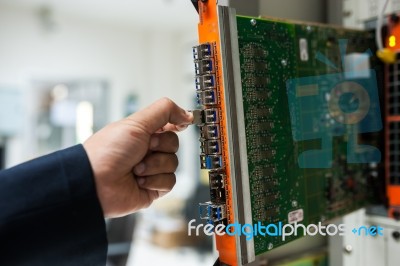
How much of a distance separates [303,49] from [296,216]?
15.9 inches

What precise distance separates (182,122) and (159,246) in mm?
3013

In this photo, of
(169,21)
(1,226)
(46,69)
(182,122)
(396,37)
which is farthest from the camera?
(169,21)

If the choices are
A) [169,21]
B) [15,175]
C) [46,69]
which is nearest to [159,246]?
[46,69]

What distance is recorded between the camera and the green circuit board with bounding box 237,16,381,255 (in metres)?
0.69

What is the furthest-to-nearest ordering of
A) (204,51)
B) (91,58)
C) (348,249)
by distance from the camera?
(91,58) < (348,249) < (204,51)

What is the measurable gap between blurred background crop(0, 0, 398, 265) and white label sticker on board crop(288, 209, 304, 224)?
7.87 ft

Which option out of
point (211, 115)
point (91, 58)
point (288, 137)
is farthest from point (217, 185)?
point (91, 58)

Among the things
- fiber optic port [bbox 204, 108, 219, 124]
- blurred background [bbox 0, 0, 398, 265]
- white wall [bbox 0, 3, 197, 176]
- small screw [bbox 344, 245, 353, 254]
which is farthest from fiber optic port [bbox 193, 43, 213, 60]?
white wall [bbox 0, 3, 197, 176]

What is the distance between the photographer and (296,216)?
776mm

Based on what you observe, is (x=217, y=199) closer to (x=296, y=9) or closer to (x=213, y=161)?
(x=213, y=161)

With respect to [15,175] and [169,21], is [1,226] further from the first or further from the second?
[169,21]

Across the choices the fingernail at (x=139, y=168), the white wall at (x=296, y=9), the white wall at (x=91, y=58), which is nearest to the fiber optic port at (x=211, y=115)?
the fingernail at (x=139, y=168)

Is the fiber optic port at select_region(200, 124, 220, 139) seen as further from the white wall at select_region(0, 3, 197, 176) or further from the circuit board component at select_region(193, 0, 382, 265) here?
the white wall at select_region(0, 3, 197, 176)

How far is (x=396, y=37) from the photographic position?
876mm
